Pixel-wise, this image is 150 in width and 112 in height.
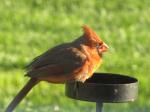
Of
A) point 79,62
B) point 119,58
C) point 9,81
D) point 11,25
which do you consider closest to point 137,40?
point 119,58

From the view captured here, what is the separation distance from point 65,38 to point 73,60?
628 cm

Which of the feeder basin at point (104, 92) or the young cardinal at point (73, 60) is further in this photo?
the young cardinal at point (73, 60)

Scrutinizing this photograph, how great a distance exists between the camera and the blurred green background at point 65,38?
327 inches

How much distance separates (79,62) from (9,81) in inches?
165

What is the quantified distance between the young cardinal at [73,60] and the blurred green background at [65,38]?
3.27 meters

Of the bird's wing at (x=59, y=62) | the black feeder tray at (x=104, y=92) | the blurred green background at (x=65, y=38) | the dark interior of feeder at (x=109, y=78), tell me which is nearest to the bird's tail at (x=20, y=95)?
the bird's wing at (x=59, y=62)

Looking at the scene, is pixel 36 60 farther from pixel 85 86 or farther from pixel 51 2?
pixel 51 2

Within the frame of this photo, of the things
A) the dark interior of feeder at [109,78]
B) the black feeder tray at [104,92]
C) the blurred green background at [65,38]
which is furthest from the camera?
the blurred green background at [65,38]

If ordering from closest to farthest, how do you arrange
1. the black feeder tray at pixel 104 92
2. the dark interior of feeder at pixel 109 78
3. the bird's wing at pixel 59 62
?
the black feeder tray at pixel 104 92 → the bird's wing at pixel 59 62 → the dark interior of feeder at pixel 109 78

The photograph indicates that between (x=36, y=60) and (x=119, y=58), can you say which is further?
(x=119, y=58)

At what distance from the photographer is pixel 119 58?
32.9 feet

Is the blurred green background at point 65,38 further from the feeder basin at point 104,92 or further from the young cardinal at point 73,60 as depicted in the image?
the feeder basin at point 104,92

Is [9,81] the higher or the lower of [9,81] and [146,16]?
the lower

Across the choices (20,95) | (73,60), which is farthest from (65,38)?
(20,95)
